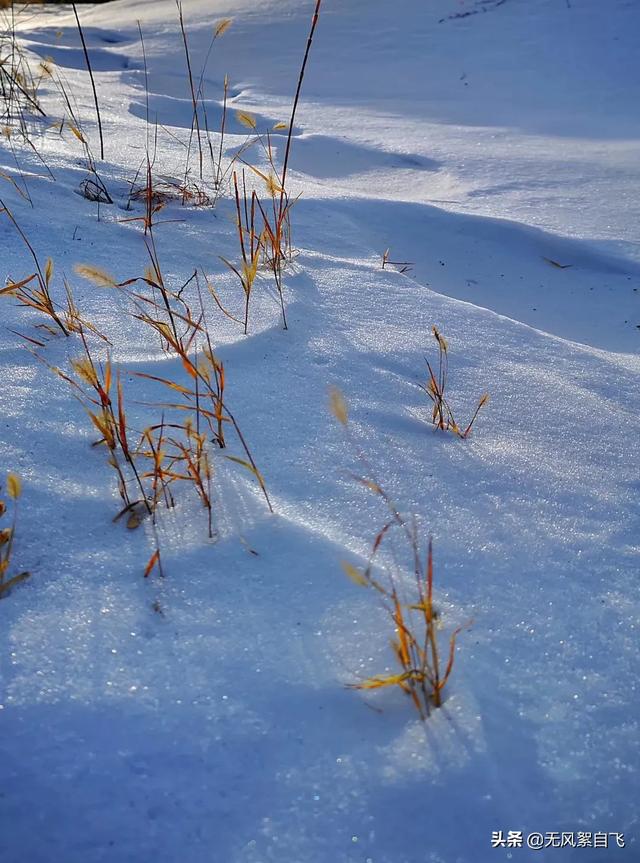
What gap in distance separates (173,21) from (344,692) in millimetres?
5452

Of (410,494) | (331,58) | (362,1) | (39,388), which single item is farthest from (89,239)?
(362,1)

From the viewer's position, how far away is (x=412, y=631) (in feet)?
2.76

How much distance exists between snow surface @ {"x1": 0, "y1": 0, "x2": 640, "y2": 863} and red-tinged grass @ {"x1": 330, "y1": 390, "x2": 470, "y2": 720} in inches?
0.8

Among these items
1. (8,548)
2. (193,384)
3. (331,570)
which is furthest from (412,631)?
(193,384)

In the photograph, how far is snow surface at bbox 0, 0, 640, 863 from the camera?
2.32 ft

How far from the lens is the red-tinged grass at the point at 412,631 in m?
0.75

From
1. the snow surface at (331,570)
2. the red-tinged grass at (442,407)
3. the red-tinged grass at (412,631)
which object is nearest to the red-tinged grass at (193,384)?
the snow surface at (331,570)

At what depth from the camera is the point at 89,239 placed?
67.1 inches

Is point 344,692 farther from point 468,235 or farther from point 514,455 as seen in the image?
point 468,235

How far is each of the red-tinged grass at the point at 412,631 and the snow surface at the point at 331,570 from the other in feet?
0.07

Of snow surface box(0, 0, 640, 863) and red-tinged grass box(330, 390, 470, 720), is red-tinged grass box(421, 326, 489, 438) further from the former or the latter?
red-tinged grass box(330, 390, 470, 720)

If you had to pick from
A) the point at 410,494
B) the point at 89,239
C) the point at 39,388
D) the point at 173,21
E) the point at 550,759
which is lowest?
the point at 550,759

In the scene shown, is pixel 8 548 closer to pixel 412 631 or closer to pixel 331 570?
pixel 331 570

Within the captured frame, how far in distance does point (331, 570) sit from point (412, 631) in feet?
0.45
